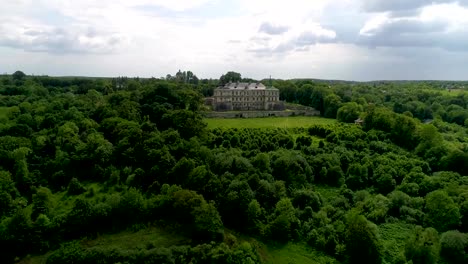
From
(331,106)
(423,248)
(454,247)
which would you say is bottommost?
(454,247)

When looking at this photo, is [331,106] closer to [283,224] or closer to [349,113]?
[349,113]

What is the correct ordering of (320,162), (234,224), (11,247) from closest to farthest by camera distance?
(11,247)
(234,224)
(320,162)

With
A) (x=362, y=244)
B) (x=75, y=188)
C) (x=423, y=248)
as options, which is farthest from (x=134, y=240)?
(x=423, y=248)

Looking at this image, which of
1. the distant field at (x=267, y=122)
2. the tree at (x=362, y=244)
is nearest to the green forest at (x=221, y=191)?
the tree at (x=362, y=244)

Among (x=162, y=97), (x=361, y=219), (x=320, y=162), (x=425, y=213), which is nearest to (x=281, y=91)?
(x=162, y=97)

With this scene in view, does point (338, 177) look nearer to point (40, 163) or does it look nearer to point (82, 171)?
point (82, 171)

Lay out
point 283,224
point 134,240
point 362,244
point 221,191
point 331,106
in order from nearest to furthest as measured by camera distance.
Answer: point 134,240 → point 362,244 → point 283,224 → point 221,191 → point 331,106

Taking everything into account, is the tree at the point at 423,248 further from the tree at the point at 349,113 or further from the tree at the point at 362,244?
the tree at the point at 349,113
